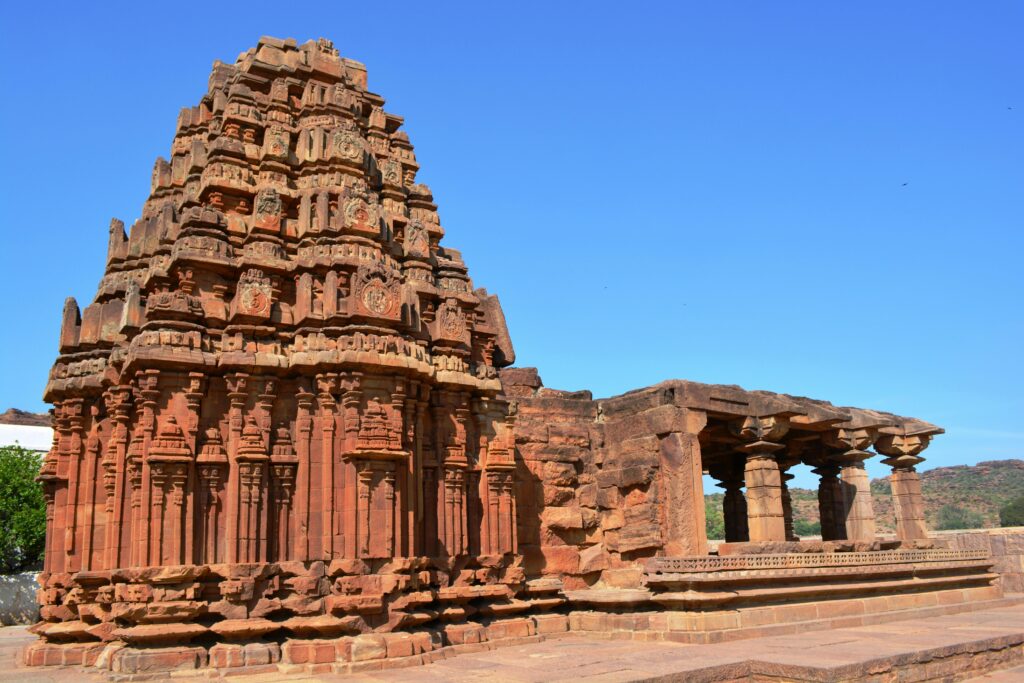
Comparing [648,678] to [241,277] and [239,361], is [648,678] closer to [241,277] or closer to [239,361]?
[239,361]

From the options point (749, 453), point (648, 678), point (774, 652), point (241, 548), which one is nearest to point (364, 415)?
point (241, 548)

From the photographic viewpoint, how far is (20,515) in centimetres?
2470

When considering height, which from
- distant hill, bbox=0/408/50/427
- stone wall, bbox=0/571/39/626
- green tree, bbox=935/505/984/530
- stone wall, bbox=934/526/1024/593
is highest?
distant hill, bbox=0/408/50/427

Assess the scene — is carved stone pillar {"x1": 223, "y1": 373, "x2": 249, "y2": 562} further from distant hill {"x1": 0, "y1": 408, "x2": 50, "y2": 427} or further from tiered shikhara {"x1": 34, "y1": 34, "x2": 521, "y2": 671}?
distant hill {"x1": 0, "y1": 408, "x2": 50, "y2": 427}

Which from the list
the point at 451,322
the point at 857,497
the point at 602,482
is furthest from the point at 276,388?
the point at 857,497

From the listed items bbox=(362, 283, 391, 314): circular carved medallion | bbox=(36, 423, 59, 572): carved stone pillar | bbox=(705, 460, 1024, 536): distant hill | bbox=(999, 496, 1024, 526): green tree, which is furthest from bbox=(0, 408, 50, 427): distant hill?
bbox=(999, 496, 1024, 526): green tree

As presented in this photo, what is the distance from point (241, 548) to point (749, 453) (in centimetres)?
855

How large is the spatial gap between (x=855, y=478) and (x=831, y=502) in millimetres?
1165

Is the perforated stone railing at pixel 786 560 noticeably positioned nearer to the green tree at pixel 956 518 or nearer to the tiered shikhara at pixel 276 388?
A: the tiered shikhara at pixel 276 388

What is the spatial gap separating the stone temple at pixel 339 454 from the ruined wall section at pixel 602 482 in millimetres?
41

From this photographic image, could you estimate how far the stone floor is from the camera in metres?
8.67

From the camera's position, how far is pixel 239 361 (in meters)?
10.6

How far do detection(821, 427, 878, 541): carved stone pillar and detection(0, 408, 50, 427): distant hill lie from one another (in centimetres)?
3774

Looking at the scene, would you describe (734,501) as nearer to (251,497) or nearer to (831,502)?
(831,502)
